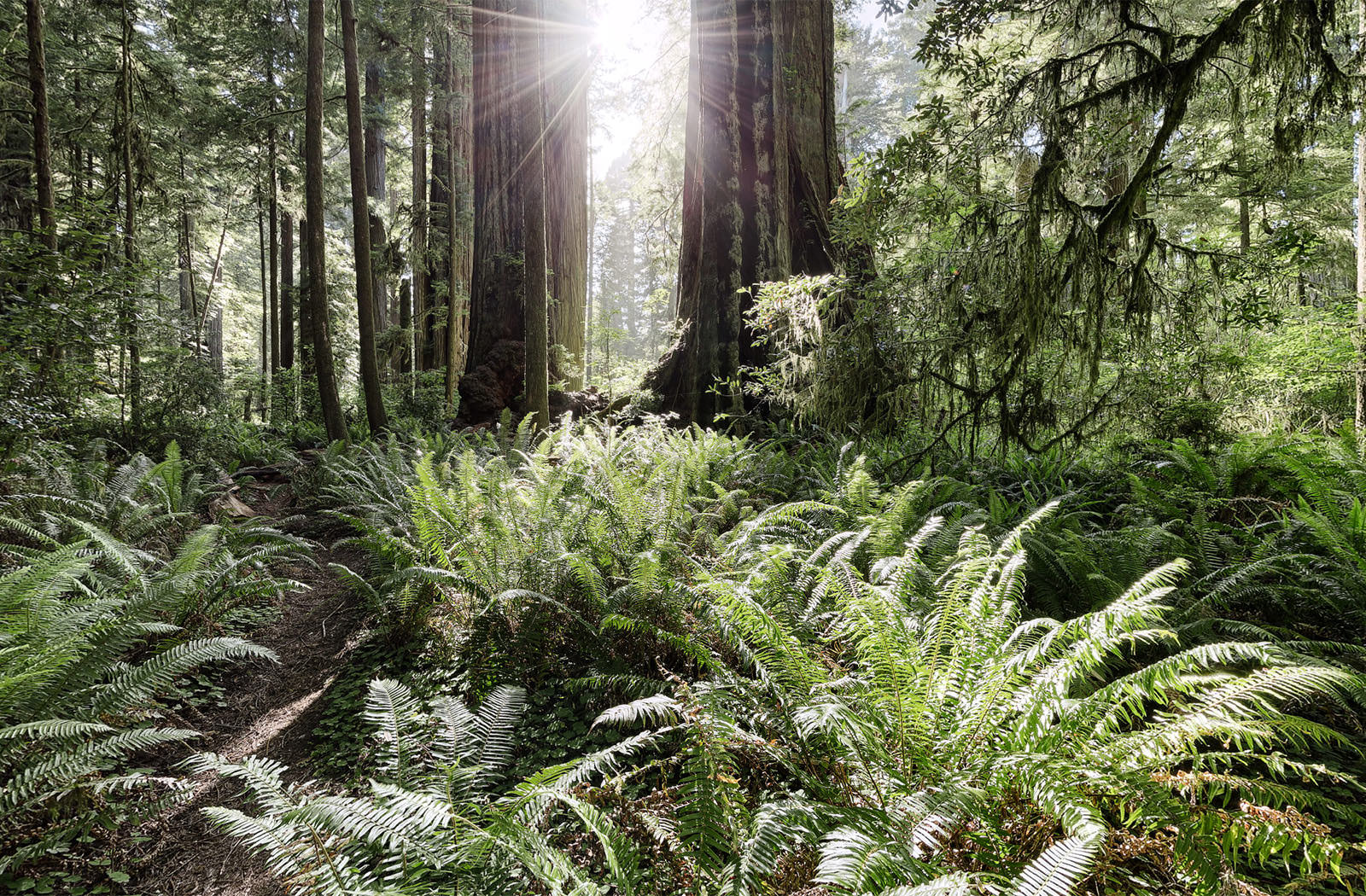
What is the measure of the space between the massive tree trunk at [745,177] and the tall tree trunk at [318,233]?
4.27m

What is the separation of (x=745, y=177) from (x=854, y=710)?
7.10 metres

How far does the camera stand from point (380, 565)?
3.74 m

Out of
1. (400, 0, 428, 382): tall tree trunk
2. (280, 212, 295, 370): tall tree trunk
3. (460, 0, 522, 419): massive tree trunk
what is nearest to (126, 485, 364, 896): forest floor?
(460, 0, 522, 419): massive tree trunk

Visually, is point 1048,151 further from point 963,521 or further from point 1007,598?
point 1007,598

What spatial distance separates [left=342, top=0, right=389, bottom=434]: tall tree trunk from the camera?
301 inches

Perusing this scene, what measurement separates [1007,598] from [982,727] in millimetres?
703

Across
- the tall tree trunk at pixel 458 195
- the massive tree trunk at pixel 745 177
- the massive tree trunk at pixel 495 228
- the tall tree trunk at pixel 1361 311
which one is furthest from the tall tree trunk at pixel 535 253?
the tall tree trunk at pixel 1361 311

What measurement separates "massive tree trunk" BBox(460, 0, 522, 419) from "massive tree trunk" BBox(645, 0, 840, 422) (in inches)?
118

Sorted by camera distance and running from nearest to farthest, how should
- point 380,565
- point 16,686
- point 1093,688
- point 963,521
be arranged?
1. point 16,686
2. point 1093,688
3. point 963,521
4. point 380,565

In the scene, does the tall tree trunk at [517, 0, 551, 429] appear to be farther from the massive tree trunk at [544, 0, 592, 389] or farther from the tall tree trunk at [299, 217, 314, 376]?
the tall tree trunk at [299, 217, 314, 376]

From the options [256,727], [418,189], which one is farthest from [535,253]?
[418,189]

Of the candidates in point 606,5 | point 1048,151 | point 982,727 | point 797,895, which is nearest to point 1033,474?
point 1048,151

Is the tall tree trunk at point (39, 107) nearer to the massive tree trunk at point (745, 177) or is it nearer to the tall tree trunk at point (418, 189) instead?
the tall tree trunk at point (418, 189)

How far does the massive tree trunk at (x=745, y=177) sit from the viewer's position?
7293mm
